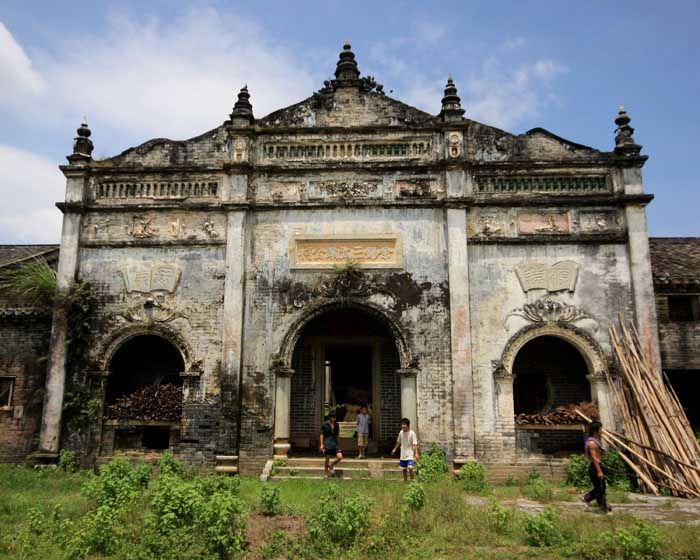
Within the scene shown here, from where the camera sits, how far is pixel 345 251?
1342cm

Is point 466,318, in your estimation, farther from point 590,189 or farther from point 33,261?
point 33,261

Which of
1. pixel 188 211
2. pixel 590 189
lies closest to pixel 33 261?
pixel 188 211

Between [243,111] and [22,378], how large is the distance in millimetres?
8118

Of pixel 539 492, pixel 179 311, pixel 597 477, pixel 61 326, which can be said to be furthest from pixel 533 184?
pixel 61 326

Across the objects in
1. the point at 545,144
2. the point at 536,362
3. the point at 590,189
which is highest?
the point at 545,144

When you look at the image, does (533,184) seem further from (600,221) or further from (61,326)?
(61,326)

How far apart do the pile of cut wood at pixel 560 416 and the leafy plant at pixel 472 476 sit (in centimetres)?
151

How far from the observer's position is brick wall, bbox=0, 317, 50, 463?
1343cm

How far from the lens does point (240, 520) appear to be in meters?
→ 7.06

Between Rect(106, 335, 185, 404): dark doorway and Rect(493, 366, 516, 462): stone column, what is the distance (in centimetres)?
735

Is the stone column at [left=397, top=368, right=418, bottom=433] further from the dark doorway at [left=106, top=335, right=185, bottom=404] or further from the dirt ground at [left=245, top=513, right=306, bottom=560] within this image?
the dark doorway at [left=106, top=335, right=185, bottom=404]

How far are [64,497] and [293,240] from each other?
677 cm

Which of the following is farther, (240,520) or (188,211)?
(188,211)

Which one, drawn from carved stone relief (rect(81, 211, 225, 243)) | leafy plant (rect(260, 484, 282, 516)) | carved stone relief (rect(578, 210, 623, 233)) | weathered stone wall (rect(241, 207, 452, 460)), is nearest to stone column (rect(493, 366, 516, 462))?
weathered stone wall (rect(241, 207, 452, 460))
